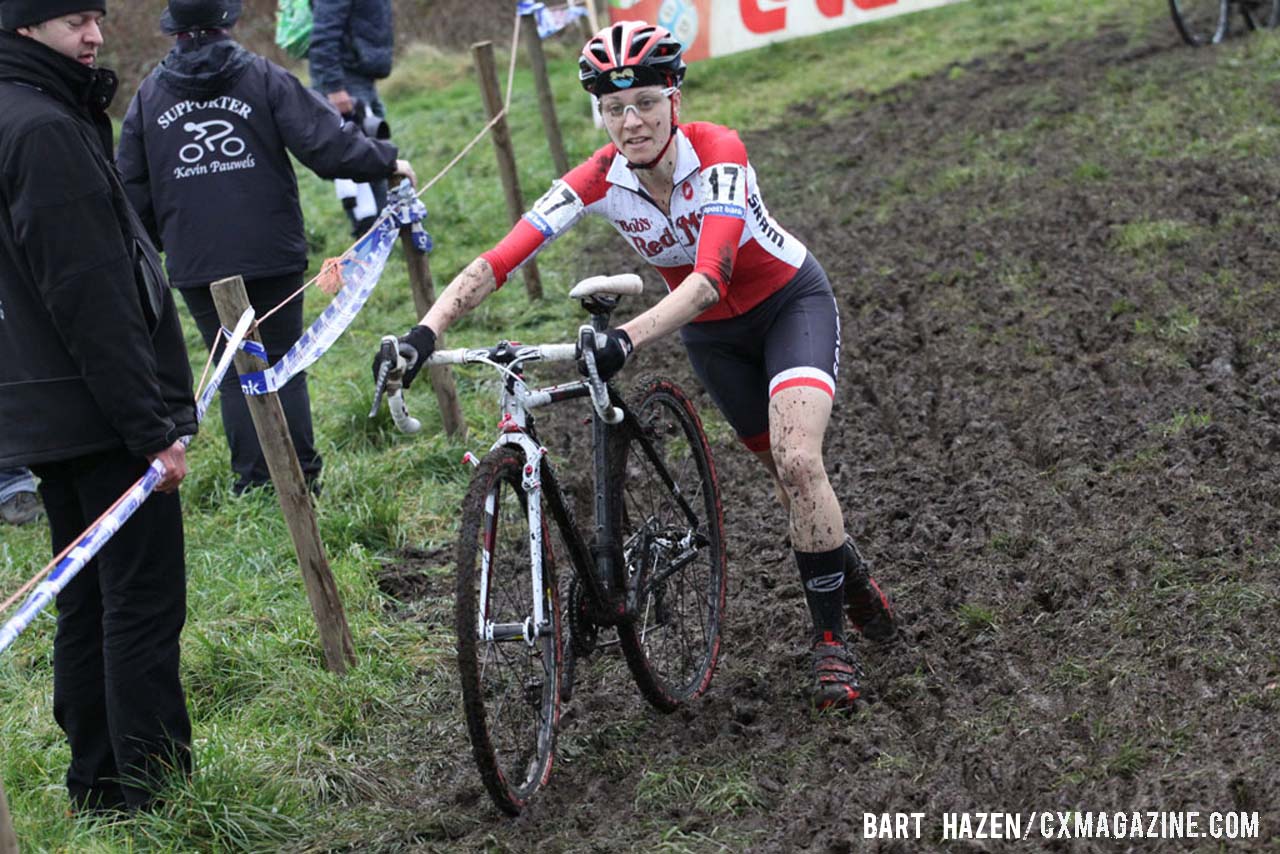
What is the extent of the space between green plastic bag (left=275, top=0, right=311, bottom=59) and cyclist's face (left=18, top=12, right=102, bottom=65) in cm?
630

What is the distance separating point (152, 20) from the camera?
19.9m

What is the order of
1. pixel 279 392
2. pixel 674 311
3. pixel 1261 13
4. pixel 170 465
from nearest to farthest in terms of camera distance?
pixel 170 465 < pixel 674 311 < pixel 279 392 < pixel 1261 13

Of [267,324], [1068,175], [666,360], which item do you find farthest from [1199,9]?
[267,324]

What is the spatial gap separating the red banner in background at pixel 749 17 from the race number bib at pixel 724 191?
1126 cm

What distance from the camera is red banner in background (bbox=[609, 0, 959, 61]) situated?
1549 centimetres

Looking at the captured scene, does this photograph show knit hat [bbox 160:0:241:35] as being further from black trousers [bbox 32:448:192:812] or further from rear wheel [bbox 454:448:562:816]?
rear wheel [bbox 454:448:562:816]

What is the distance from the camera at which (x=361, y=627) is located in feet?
18.3

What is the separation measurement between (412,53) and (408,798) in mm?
15896

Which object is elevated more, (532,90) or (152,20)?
(152,20)

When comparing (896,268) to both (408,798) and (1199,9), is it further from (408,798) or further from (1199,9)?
(1199,9)

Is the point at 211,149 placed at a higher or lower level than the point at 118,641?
higher

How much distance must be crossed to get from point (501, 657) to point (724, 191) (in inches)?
64.0

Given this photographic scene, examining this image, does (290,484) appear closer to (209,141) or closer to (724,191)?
(724,191)

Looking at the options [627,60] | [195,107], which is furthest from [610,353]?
[195,107]
